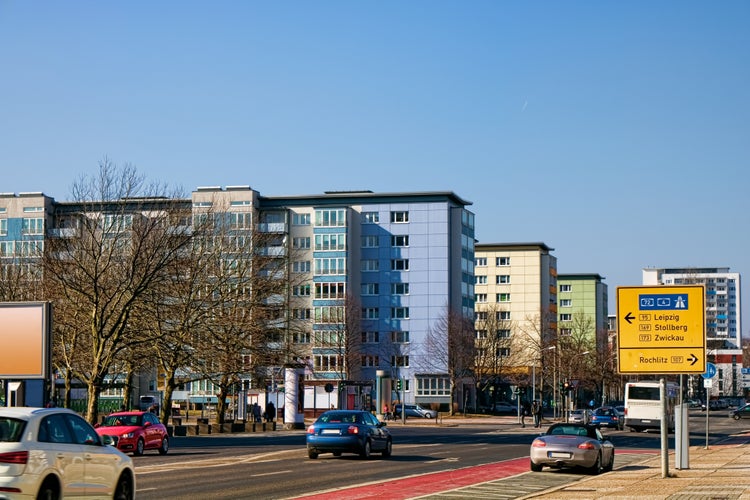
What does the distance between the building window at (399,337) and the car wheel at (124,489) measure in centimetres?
11169

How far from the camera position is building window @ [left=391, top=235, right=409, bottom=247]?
128625mm

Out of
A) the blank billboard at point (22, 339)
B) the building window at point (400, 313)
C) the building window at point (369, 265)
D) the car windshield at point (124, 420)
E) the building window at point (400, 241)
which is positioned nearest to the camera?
the car windshield at point (124, 420)

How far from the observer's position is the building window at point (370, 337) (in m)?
129

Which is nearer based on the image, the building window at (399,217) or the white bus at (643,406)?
the white bus at (643,406)

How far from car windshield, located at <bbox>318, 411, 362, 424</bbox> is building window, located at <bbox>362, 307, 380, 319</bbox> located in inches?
3758

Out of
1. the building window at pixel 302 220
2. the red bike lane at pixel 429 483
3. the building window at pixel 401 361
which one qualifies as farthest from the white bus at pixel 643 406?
the building window at pixel 302 220

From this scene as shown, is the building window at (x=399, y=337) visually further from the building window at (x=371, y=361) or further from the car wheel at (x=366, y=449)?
the car wheel at (x=366, y=449)

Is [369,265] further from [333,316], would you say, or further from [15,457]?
[15,457]

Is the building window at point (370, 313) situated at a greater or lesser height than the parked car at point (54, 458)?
greater

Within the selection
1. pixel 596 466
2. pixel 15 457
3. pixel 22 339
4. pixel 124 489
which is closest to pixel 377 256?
pixel 22 339

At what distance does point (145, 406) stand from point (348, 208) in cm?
3368

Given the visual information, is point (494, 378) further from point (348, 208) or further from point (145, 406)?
point (145, 406)

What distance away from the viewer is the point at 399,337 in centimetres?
12825

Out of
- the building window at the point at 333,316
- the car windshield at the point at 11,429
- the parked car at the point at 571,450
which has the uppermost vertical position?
the building window at the point at 333,316
